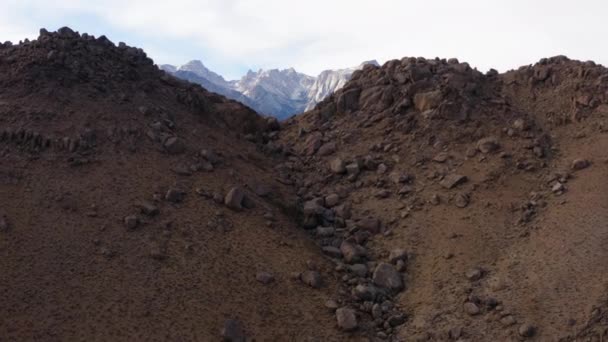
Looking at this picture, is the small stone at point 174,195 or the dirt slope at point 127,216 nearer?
the dirt slope at point 127,216

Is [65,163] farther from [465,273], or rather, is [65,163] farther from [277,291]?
[465,273]

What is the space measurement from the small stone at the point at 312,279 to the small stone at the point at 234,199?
1.98m

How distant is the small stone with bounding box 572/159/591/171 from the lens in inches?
493

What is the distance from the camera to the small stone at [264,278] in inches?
414

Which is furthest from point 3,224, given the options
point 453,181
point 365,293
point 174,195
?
point 453,181

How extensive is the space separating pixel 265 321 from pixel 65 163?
4.72 metres

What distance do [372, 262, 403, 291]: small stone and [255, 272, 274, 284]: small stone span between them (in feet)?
6.11

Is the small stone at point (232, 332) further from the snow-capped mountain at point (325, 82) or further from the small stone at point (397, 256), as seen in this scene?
the snow-capped mountain at point (325, 82)

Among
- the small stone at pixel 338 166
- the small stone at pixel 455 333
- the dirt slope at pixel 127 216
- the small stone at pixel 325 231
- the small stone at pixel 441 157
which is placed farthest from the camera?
the small stone at pixel 338 166

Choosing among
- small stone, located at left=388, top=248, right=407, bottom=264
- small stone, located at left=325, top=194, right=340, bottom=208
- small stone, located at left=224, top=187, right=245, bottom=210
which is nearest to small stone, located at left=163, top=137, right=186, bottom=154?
small stone, located at left=224, top=187, right=245, bottom=210

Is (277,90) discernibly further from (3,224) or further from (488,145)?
(3,224)

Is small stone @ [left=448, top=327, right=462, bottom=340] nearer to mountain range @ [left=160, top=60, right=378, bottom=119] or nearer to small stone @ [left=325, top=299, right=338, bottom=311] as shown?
small stone @ [left=325, top=299, right=338, bottom=311]

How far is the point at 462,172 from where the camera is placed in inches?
520

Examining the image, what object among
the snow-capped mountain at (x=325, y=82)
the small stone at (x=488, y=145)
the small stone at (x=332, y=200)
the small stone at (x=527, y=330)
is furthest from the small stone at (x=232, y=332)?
the snow-capped mountain at (x=325, y=82)
